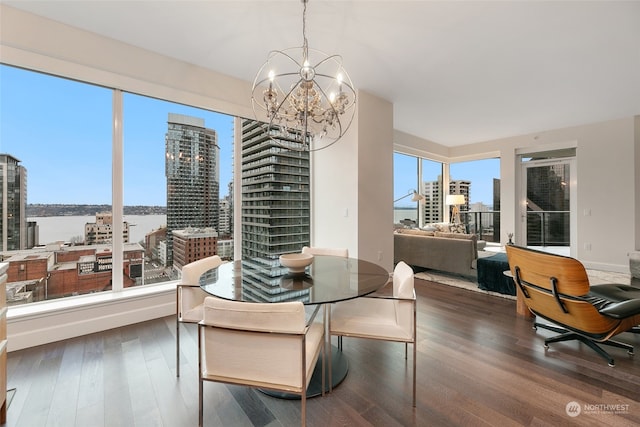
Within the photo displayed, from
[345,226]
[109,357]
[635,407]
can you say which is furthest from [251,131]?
[635,407]

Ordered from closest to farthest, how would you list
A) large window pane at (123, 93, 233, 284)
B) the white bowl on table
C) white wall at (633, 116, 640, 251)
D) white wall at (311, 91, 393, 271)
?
the white bowl on table → large window pane at (123, 93, 233, 284) → white wall at (311, 91, 393, 271) → white wall at (633, 116, 640, 251)

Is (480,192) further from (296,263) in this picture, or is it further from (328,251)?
(296,263)

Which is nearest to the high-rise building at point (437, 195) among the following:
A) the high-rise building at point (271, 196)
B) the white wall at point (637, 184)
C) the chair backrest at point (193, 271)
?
the white wall at point (637, 184)

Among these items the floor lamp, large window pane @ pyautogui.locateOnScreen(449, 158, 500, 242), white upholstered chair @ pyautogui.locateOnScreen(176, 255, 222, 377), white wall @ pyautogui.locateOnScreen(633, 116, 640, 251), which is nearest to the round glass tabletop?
white upholstered chair @ pyautogui.locateOnScreen(176, 255, 222, 377)

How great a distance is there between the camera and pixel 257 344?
47.6 inches

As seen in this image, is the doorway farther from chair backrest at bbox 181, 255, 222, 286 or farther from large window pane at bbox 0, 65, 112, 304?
large window pane at bbox 0, 65, 112, 304

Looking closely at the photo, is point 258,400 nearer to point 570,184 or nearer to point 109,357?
point 109,357

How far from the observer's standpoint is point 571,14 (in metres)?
2.32

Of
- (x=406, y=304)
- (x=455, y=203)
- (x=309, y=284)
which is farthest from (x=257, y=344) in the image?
(x=455, y=203)

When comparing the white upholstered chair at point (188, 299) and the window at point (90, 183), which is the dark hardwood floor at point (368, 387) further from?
the window at point (90, 183)

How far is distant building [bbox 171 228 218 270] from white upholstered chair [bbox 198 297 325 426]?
7.22 ft

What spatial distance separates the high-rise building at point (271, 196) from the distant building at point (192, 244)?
1.33 ft

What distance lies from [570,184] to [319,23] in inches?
255

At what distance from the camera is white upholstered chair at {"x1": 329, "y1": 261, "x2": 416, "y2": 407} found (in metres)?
1.59
